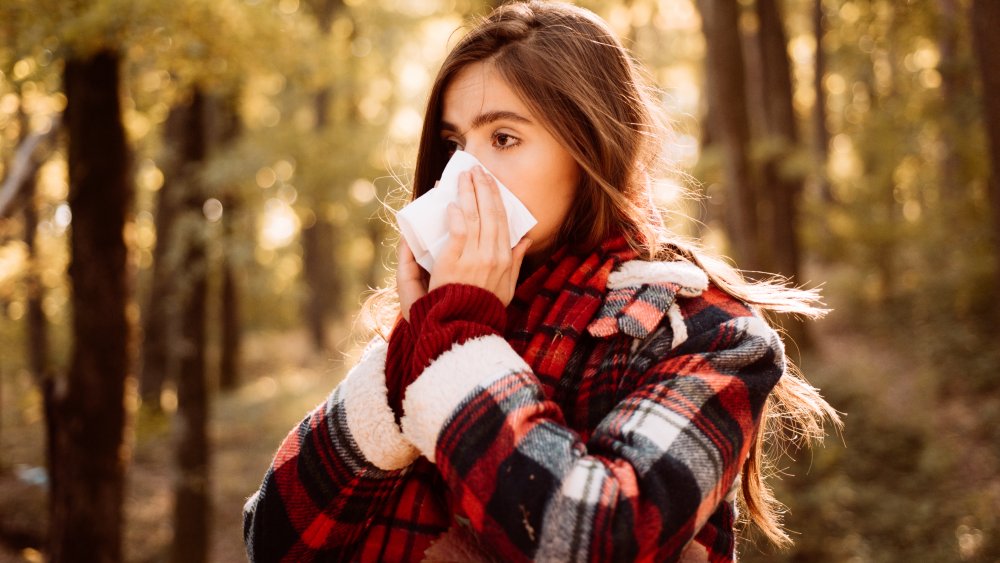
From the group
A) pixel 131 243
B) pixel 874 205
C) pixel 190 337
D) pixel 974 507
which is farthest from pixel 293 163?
pixel 874 205

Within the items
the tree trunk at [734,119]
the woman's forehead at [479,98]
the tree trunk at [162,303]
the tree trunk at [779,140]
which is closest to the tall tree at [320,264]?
the tree trunk at [162,303]

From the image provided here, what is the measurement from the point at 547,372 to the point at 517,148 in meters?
0.49

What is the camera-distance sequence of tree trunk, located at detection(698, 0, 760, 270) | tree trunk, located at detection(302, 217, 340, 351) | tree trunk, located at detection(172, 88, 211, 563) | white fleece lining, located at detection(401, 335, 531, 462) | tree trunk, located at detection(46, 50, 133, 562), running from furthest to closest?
tree trunk, located at detection(302, 217, 340, 351) < tree trunk, located at detection(698, 0, 760, 270) < tree trunk, located at detection(172, 88, 211, 563) < tree trunk, located at detection(46, 50, 133, 562) < white fleece lining, located at detection(401, 335, 531, 462)

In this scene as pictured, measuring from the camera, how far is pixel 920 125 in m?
10.9

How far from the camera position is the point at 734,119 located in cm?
823

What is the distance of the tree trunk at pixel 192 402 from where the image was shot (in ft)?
23.6

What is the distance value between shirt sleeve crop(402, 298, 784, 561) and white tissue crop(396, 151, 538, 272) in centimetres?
28

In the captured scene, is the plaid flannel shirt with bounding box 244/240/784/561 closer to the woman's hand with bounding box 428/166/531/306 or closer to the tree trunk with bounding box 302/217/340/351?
the woman's hand with bounding box 428/166/531/306

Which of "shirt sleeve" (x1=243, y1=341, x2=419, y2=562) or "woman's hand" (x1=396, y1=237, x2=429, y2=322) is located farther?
"woman's hand" (x1=396, y1=237, x2=429, y2=322)

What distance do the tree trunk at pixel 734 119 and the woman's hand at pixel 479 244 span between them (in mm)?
7247

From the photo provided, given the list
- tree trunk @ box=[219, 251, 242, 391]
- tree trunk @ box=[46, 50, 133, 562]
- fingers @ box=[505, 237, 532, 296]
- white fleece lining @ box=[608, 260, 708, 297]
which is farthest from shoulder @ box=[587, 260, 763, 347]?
tree trunk @ box=[219, 251, 242, 391]

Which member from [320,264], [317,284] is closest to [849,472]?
[317,284]

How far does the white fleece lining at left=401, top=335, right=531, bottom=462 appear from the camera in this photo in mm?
1317

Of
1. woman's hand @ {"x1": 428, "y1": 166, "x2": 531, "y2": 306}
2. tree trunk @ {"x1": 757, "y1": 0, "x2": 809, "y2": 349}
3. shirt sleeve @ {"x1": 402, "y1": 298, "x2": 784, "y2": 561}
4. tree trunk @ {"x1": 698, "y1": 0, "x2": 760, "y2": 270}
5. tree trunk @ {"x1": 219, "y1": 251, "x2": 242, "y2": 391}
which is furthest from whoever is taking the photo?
tree trunk @ {"x1": 219, "y1": 251, "x2": 242, "y2": 391}
